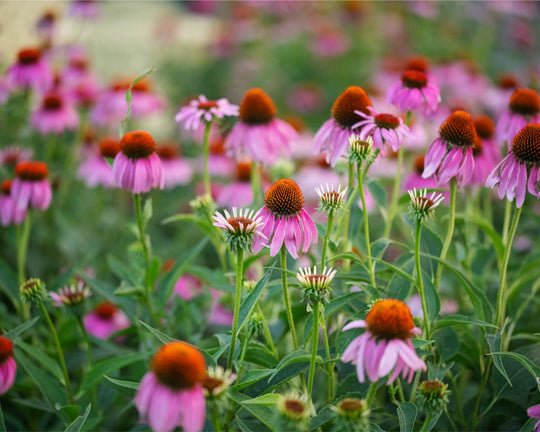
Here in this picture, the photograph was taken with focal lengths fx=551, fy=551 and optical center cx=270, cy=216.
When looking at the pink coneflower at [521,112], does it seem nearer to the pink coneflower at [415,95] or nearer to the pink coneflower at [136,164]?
the pink coneflower at [415,95]

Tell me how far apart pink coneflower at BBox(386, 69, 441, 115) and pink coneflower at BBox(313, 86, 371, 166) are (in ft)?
0.48

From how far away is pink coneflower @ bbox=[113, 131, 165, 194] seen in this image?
99cm

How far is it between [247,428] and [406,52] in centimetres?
402

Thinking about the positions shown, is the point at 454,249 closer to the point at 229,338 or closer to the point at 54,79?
the point at 229,338

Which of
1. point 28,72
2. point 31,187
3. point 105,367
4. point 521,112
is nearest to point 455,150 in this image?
point 521,112

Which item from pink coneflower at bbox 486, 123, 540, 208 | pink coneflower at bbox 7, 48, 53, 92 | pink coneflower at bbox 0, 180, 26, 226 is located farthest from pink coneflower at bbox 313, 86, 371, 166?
pink coneflower at bbox 7, 48, 53, 92

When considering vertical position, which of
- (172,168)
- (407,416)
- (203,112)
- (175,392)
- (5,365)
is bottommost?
(172,168)

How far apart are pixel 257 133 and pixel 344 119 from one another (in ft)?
0.95

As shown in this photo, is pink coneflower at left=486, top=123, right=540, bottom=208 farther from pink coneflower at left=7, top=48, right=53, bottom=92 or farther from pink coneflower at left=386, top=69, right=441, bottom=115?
pink coneflower at left=7, top=48, right=53, bottom=92

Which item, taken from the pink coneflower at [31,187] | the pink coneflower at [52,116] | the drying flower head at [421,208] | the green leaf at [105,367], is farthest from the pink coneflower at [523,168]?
the pink coneflower at [52,116]

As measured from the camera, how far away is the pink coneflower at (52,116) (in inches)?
72.2

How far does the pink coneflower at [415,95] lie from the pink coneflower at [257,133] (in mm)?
269

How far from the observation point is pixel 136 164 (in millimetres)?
996

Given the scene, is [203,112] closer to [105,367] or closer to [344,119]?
[344,119]
